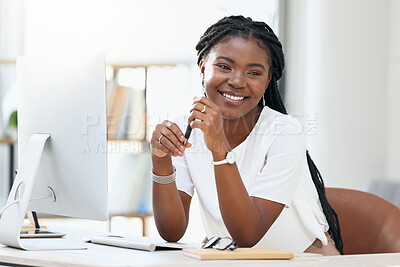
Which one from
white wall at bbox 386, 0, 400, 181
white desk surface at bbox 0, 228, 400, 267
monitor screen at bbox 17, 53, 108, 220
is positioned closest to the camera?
white desk surface at bbox 0, 228, 400, 267

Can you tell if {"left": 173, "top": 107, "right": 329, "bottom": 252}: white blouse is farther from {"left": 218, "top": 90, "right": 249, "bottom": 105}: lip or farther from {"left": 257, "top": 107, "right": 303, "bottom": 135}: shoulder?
{"left": 218, "top": 90, "right": 249, "bottom": 105}: lip

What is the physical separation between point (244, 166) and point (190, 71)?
2164mm

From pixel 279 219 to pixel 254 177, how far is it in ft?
Result: 0.47

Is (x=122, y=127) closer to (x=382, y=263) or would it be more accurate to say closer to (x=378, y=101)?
(x=378, y=101)

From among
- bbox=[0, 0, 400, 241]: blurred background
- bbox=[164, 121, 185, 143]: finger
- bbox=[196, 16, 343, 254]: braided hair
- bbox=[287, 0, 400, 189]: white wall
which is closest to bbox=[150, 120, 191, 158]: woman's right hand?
bbox=[164, 121, 185, 143]: finger

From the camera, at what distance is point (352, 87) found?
3.53m

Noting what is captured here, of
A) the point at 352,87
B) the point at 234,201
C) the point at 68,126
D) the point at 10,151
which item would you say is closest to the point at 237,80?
the point at 234,201

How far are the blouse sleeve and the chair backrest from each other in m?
0.26

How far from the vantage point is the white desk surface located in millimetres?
1123

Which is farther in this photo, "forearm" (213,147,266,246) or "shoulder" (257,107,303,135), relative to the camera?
"shoulder" (257,107,303,135)

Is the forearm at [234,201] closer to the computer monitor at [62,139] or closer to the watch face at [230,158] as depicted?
the watch face at [230,158]

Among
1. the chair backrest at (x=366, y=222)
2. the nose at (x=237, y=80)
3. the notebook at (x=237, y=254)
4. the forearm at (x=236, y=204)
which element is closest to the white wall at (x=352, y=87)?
the chair backrest at (x=366, y=222)

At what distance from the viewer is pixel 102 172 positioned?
134 cm

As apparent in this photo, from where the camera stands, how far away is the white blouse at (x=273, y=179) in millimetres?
1566
